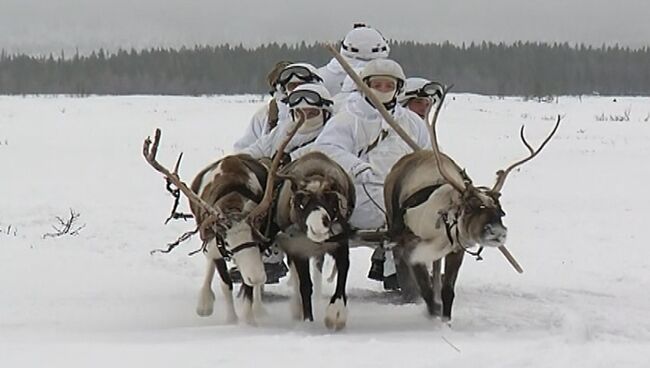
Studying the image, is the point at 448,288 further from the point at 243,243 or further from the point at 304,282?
the point at 243,243

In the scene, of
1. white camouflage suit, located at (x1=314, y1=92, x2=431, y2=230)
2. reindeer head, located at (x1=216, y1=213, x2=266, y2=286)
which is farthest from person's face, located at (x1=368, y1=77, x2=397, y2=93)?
reindeer head, located at (x1=216, y1=213, x2=266, y2=286)

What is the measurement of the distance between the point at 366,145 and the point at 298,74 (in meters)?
0.96

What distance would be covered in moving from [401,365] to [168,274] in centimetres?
420

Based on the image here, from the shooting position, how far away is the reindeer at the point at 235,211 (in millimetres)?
5793

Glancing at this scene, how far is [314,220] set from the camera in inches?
214

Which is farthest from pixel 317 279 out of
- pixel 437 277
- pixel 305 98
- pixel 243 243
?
pixel 243 243

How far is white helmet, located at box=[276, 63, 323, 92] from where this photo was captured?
7520mm

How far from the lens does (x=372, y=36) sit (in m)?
8.16

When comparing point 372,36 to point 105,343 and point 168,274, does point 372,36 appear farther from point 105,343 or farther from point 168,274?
point 105,343

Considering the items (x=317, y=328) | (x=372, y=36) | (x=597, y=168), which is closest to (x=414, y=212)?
(x=317, y=328)

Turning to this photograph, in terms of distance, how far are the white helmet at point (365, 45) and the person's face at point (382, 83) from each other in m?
1.35

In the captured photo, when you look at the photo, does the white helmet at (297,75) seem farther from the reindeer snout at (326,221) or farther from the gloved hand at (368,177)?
the reindeer snout at (326,221)

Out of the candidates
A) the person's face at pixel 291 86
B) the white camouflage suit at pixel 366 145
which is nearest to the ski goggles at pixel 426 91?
the white camouflage suit at pixel 366 145

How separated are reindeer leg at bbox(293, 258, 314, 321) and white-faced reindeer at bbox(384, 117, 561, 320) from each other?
604 millimetres
